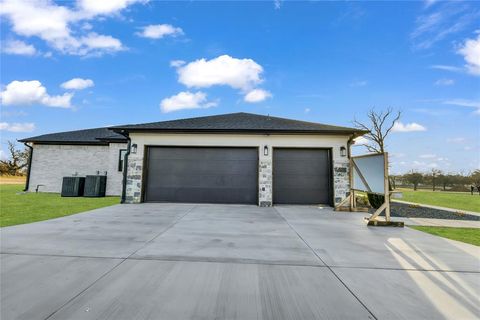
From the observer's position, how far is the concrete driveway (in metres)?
1.83

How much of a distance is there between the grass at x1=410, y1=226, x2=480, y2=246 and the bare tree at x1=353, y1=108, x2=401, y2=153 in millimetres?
9579

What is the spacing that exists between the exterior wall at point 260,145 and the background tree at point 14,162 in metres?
32.0

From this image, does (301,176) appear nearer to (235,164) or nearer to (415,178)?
(235,164)

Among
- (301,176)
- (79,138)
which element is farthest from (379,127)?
(79,138)

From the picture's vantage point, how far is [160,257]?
299cm

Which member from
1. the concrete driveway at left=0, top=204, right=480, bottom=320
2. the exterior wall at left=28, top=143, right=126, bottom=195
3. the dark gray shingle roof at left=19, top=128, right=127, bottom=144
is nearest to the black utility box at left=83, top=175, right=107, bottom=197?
the exterior wall at left=28, top=143, right=126, bottom=195

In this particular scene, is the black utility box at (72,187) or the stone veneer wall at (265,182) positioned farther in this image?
the black utility box at (72,187)

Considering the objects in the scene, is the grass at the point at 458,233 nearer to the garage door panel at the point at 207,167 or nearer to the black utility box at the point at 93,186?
the garage door panel at the point at 207,167

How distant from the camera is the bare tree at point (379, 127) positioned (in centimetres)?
1399

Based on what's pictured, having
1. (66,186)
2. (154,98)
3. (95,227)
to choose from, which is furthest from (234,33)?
(66,186)

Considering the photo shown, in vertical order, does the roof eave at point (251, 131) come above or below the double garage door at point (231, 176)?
above

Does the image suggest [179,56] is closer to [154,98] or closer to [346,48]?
[154,98]

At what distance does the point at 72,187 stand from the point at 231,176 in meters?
9.15

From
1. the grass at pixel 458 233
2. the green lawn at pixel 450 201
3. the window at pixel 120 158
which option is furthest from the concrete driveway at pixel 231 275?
the green lawn at pixel 450 201
